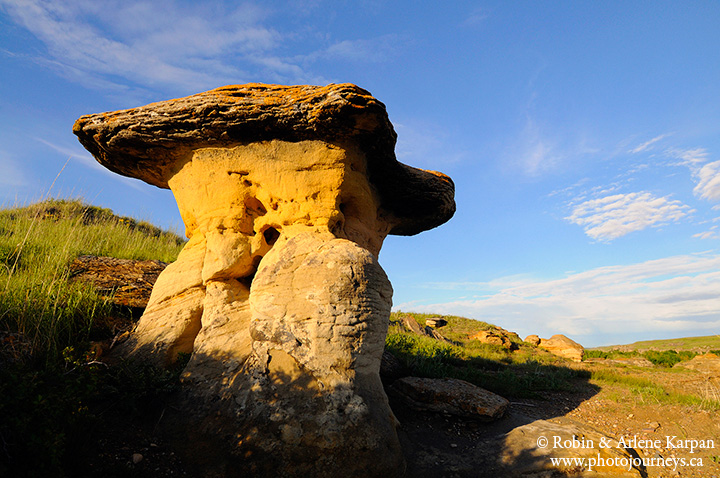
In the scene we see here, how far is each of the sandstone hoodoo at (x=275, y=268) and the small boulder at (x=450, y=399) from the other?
5.26ft

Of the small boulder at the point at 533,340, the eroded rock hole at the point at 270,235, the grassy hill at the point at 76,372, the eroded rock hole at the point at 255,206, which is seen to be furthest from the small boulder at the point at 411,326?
the eroded rock hole at the point at 255,206

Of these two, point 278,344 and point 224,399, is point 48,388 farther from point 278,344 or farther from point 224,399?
point 278,344

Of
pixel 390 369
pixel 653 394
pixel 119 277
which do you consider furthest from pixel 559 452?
pixel 119 277

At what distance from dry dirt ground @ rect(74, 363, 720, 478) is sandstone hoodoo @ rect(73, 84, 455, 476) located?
59 centimetres

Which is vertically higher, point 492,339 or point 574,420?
point 492,339

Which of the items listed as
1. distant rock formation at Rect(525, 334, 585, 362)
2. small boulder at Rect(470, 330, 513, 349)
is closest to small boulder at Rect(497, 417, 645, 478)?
small boulder at Rect(470, 330, 513, 349)

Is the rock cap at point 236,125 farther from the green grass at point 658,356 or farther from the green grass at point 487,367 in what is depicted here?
the green grass at point 658,356

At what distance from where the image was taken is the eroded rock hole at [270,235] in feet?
19.3

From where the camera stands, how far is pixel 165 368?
201 inches

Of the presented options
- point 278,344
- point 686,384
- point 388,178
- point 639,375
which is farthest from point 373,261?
point 639,375

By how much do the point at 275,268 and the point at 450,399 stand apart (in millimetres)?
3288

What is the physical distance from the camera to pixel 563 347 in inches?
593

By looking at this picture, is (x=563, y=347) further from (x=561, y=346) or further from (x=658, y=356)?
(x=658, y=356)

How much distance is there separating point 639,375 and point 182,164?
11.7 meters
